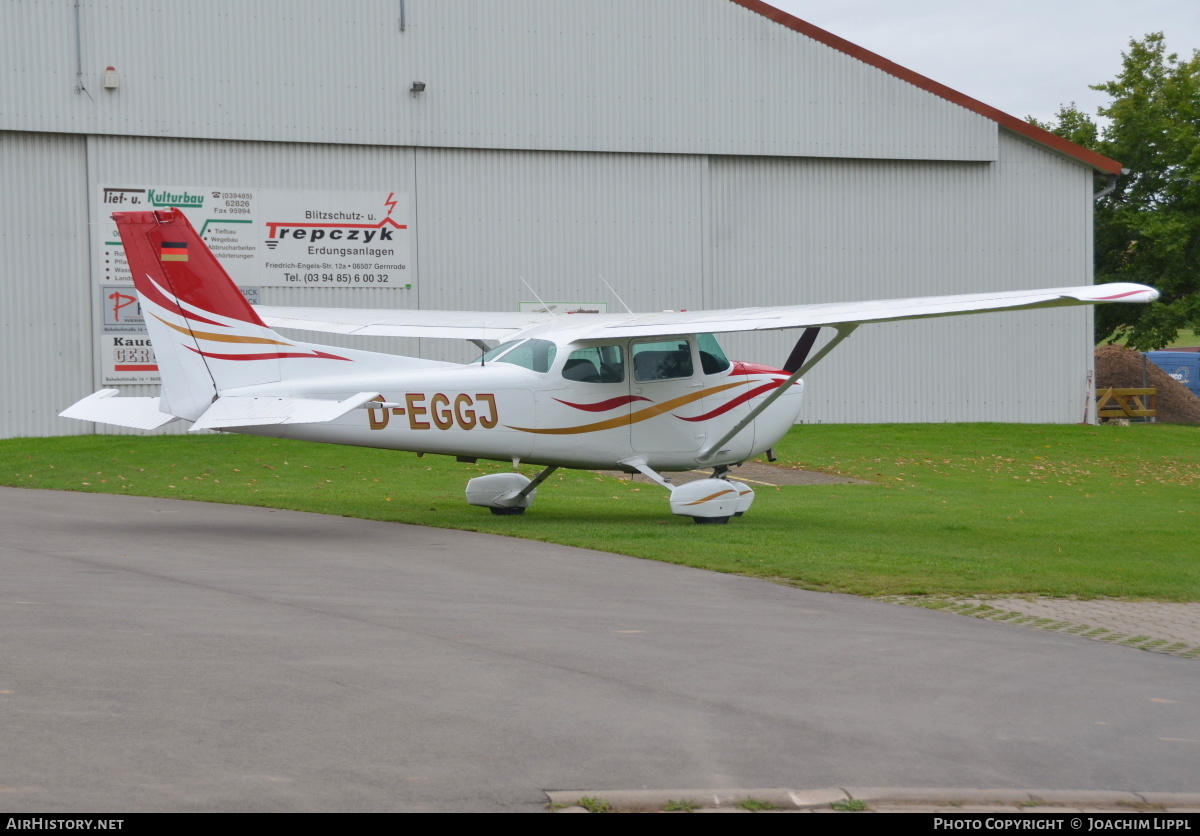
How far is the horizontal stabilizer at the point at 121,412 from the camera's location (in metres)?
13.0

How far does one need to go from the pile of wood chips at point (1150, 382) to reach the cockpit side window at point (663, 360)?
24270 millimetres

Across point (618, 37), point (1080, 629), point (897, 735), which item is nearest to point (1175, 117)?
point (618, 37)

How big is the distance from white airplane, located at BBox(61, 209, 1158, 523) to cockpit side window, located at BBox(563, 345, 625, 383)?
18 mm

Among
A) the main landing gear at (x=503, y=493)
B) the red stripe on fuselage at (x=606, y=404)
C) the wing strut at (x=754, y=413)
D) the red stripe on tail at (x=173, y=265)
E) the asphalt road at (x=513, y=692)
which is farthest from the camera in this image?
the main landing gear at (x=503, y=493)

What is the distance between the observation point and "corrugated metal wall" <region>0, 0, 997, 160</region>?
83.8 feet

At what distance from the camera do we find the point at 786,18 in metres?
29.1

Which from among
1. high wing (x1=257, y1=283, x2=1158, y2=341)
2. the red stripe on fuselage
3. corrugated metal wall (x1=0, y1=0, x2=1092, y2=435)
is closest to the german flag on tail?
high wing (x1=257, y1=283, x2=1158, y2=341)

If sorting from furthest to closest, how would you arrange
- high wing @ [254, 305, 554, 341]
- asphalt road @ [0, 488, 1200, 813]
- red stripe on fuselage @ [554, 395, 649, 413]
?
high wing @ [254, 305, 554, 341] → red stripe on fuselage @ [554, 395, 649, 413] → asphalt road @ [0, 488, 1200, 813]

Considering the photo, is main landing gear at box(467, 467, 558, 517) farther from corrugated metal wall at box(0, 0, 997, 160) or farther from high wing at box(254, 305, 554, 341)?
corrugated metal wall at box(0, 0, 997, 160)

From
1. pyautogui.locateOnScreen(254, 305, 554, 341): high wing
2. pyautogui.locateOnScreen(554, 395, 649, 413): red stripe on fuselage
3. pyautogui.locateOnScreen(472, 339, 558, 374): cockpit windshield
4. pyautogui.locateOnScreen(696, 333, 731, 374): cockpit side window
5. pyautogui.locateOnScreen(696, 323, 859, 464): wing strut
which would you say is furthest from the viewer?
pyautogui.locateOnScreen(254, 305, 554, 341): high wing

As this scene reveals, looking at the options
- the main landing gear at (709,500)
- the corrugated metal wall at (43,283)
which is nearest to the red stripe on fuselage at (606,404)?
the main landing gear at (709,500)

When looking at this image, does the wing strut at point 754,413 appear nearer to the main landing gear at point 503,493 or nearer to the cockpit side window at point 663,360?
the cockpit side window at point 663,360

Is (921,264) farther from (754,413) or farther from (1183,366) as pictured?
(1183,366)

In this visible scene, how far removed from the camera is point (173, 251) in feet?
41.9
